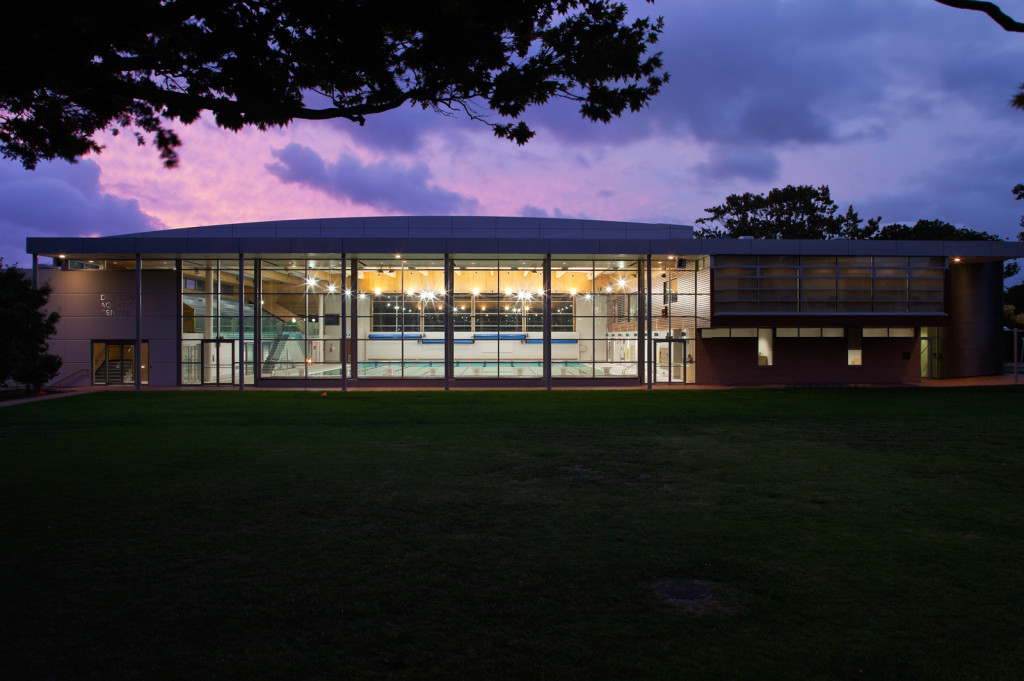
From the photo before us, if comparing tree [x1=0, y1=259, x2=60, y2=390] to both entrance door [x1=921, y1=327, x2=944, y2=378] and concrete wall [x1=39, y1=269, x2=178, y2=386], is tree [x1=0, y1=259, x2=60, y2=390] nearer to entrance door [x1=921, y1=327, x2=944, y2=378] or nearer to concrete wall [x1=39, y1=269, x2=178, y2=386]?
concrete wall [x1=39, y1=269, x2=178, y2=386]

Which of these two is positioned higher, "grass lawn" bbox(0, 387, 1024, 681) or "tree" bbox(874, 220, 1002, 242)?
"tree" bbox(874, 220, 1002, 242)

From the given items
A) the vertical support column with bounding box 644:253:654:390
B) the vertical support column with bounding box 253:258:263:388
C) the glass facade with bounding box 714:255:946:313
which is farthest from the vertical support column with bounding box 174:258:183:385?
the glass facade with bounding box 714:255:946:313

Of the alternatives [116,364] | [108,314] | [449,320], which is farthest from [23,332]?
[449,320]

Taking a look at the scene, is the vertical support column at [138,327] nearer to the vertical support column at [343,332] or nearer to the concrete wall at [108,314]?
the concrete wall at [108,314]

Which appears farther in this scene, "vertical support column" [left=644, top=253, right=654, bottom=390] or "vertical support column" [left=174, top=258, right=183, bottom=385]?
"vertical support column" [left=174, top=258, right=183, bottom=385]

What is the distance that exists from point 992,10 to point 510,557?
18.8 feet

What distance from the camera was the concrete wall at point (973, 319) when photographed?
32.8 metres

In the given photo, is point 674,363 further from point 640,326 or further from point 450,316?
point 450,316

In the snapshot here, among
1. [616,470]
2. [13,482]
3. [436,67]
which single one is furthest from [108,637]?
[616,470]

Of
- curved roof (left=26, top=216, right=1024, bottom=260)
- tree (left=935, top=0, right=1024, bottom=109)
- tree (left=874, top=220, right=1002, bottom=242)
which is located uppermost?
tree (left=874, top=220, right=1002, bottom=242)

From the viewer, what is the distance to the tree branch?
4.57 meters

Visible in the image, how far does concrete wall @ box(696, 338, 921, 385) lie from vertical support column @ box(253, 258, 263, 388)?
19357mm

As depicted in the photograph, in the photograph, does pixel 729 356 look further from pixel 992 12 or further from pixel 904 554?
pixel 992 12

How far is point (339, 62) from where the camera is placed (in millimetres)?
6801
